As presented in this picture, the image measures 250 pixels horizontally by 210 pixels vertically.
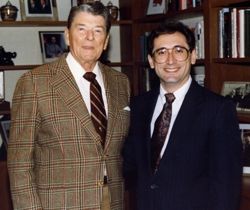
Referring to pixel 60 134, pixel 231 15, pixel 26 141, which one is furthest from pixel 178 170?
pixel 231 15

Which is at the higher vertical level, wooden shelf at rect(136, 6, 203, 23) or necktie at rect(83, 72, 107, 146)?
wooden shelf at rect(136, 6, 203, 23)

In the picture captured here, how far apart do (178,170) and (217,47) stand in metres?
1.02

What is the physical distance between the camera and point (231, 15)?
2465mm

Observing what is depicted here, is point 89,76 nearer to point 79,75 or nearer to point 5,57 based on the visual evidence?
point 79,75

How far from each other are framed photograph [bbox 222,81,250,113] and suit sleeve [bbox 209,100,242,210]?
2.33 ft

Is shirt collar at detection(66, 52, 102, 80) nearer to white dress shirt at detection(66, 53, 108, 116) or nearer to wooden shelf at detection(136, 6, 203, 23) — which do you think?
white dress shirt at detection(66, 53, 108, 116)

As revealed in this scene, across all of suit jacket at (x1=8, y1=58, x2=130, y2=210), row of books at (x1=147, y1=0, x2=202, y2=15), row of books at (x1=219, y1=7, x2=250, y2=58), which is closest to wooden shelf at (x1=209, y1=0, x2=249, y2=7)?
row of books at (x1=219, y1=7, x2=250, y2=58)

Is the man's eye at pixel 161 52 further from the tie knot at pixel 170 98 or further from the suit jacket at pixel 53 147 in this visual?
the suit jacket at pixel 53 147

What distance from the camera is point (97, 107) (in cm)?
195

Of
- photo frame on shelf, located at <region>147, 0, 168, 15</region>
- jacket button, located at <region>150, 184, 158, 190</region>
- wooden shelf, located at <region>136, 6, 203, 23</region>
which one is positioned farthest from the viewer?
photo frame on shelf, located at <region>147, 0, 168, 15</region>

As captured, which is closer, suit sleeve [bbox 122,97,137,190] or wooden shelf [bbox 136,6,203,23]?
suit sleeve [bbox 122,97,137,190]

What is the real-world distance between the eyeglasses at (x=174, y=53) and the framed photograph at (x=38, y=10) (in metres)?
1.70

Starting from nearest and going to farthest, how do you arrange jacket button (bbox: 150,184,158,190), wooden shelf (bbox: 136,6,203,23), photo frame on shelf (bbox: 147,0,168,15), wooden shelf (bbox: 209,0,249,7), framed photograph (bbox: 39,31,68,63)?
jacket button (bbox: 150,184,158,190) < wooden shelf (bbox: 209,0,249,7) < wooden shelf (bbox: 136,6,203,23) < photo frame on shelf (bbox: 147,0,168,15) < framed photograph (bbox: 39,31,68,63)

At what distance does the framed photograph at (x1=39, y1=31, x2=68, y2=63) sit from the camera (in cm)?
341
